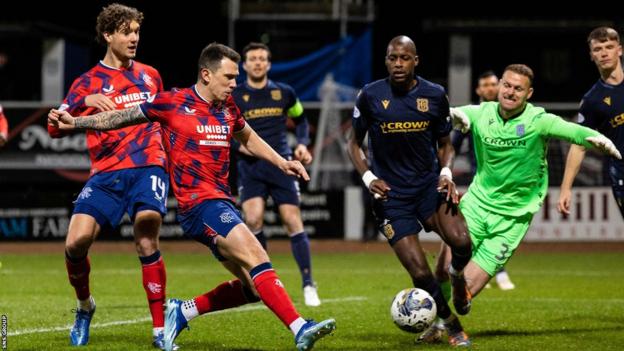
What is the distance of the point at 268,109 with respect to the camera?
11906 mm

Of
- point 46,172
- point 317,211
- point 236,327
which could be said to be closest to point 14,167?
point 46,172

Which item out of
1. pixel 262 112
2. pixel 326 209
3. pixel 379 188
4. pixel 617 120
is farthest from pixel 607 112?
pixel 326 209

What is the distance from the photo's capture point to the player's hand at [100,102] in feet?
26.5

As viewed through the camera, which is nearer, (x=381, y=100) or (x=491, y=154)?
(x=381, y=100)

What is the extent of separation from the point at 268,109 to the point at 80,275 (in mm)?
4066

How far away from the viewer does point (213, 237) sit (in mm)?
7469

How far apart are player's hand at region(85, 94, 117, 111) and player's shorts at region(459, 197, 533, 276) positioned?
304 cm

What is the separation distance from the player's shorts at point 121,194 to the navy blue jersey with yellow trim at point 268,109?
3582mm

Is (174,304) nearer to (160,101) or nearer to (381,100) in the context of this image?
(160,101)

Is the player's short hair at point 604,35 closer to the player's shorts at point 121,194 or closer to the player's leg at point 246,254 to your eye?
the player's leg at point 246,254

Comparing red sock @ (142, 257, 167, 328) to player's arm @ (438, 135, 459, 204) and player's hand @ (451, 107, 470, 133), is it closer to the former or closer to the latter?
player's arm @ (438, 135, 459, 204)

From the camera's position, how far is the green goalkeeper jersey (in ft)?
28.9

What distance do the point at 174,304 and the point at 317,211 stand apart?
1229 centimetres

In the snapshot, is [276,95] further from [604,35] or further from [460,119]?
[604,35]
